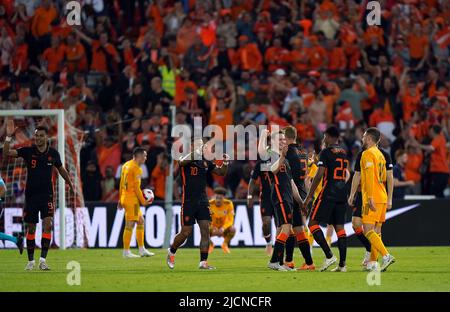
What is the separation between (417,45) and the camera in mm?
30547

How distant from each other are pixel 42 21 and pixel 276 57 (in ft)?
21.6

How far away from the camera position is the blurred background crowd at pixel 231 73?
28141 mm

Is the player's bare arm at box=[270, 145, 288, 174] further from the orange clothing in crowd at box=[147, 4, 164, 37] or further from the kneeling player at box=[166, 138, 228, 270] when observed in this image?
the orange clothing in crowd at box=[147, 4, 164, 37]

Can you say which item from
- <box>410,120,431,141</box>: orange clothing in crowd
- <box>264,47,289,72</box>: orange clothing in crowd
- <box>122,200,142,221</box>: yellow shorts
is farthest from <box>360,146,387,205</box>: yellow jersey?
<box>264,47,289,72</box>: orange clothing in crowd

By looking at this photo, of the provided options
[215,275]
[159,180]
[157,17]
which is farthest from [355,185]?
[157,17]

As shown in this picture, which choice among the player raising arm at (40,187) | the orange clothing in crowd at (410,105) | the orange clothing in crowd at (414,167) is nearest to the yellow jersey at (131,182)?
the player raising arm at (40,187)

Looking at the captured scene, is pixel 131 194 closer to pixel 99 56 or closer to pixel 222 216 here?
pixel 222 216

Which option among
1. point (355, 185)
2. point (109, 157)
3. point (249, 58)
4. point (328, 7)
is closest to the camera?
point (355, 185)

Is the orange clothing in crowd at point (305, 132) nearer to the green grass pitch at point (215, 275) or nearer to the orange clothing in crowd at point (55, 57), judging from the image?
the green grass pitch at point (215, 275)

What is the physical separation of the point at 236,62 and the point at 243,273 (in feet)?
42.6

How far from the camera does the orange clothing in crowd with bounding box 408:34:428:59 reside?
99.8 ft

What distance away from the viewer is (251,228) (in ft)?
89.3

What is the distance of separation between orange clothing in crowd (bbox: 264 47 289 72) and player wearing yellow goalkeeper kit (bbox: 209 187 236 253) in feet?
20.5

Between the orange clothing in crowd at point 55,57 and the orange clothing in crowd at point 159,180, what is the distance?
494 centimetres
